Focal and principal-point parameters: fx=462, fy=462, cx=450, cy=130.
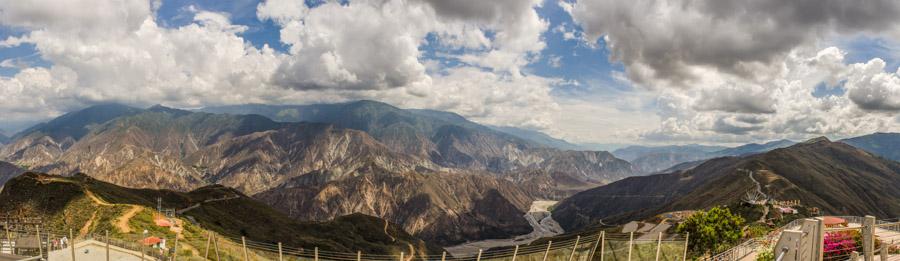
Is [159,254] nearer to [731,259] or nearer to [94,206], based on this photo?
[731,259]

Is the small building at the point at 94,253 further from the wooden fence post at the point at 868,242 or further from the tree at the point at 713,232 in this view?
the tree at the point at 713,232

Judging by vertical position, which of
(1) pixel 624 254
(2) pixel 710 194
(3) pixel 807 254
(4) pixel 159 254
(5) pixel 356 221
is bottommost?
(5) pixel 356 221

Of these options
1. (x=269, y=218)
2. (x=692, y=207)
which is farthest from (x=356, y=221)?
(x=692, y=207)

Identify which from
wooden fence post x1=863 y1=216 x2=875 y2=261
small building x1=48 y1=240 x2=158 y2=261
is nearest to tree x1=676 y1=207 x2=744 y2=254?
wooden fence post x1=863 y1=216 x2=875 y2=261

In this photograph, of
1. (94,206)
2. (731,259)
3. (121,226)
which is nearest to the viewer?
(731,259)

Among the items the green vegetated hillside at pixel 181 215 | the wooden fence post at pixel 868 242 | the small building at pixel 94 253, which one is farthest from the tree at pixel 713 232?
the green vegetated hillside at pixel 181 215

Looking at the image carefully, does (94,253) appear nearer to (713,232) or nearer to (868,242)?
(868,242)
